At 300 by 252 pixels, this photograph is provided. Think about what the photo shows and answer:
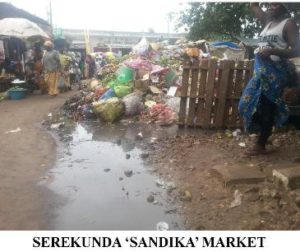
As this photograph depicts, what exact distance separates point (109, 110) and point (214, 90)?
84.6 inches

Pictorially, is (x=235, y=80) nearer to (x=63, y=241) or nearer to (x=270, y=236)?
(x=270, y=236)

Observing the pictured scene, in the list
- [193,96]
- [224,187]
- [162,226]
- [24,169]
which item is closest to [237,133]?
[193,96]

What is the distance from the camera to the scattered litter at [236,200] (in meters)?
3.09

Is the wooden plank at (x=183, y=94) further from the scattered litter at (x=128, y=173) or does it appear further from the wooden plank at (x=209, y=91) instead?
the scattered litter at (x=128, y=173)

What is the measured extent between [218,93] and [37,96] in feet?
24.7

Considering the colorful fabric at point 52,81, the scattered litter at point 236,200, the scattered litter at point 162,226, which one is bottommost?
the colorful fabric at point 52,81

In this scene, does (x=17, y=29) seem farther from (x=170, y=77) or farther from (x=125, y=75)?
(x=170, y=77)

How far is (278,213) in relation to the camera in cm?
291

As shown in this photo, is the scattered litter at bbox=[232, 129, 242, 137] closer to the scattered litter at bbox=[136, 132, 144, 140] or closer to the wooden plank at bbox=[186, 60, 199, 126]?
the wooden plank at bbox=[186, 60, 199, 126]

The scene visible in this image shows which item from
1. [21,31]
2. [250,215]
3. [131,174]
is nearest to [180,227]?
[250,215]

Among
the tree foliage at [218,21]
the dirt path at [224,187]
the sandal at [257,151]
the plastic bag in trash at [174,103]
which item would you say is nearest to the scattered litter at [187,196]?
the dirt path at [224,187]

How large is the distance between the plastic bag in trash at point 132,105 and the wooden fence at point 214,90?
1.48 metres

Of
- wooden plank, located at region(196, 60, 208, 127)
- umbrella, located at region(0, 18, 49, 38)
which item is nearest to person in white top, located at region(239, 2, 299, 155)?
wooden plank, located at region(196, 60, 208, 127)

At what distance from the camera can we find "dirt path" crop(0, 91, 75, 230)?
122 inches
